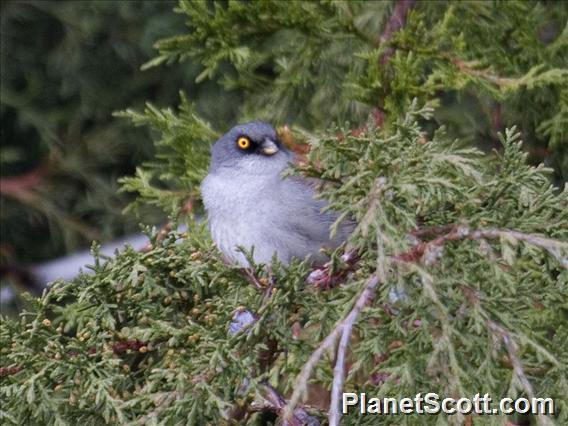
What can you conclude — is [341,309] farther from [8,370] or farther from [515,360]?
[8,370]

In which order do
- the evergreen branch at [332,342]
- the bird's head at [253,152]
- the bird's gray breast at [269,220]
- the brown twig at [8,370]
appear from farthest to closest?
the bird's head at [253,152] < the bird's gray breast at [269,220] < the brown twig at [8,370] < the evergreen branch at [332,342]

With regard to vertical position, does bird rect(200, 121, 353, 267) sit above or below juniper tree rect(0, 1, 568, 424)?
below

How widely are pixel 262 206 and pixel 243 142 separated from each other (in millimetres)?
360

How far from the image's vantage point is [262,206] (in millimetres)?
3662

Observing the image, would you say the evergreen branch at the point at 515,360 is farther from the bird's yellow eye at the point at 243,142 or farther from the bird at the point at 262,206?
the bird's yellow eye at the point at 243,142

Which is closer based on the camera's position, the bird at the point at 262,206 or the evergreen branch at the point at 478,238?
the evergreen branch at the point at 478,238

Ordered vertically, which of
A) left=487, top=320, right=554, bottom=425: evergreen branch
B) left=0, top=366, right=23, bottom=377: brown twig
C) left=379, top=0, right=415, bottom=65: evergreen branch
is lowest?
left=0, top=366, right=23, bottom=377: brown twig

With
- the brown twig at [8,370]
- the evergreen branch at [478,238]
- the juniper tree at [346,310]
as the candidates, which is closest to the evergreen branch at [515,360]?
the juniper tree at [346,310]

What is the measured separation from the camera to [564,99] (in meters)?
3.83

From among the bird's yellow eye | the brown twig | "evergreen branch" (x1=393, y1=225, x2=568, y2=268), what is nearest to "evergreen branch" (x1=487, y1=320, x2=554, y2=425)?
"evergreen branch" (x1=393, y1=225, x2=568, y2=268)

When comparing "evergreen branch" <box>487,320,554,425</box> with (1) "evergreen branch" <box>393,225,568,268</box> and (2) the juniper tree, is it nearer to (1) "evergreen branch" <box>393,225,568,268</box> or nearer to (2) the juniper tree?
(2) the juniper tree

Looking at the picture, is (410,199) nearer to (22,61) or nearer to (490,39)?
(490,39)

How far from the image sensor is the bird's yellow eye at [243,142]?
3.93 meters

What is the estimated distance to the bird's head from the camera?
387 cm
